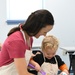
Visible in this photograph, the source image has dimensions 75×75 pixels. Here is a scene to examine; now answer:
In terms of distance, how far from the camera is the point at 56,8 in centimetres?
378

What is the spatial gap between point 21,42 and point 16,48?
43 mm

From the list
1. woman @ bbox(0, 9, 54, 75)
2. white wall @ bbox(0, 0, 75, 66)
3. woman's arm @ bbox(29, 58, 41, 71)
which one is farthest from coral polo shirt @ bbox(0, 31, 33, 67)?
white wall @ bbox(0, 0, 75, 66)

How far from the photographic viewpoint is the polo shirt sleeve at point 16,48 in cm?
101

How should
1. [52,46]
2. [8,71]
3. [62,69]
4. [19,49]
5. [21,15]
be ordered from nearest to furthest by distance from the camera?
[19,49] < [8,71] < [52,46] < [62,69] < [21,15]

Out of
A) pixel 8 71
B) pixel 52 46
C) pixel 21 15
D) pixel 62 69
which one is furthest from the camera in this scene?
pixel 21 15

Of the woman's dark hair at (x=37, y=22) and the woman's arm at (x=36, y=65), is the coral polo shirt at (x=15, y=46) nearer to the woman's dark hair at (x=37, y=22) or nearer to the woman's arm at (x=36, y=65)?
the woman's dark hair at (x=37, y=22)

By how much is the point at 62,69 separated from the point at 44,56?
18 cm

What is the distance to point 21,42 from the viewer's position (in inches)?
40.3

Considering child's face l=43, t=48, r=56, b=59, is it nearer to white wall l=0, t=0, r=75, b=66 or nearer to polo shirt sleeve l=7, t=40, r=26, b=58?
polo shirt sleeve l=7, t=40, r=26, b=58

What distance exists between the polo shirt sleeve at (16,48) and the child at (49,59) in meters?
0.37

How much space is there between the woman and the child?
0.30 m

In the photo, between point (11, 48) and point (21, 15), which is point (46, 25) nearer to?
point (11, 48)

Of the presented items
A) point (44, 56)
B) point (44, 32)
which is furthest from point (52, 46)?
point (44, 32)

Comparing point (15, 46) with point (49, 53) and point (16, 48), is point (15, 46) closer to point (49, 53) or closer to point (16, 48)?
point (16, 48)
